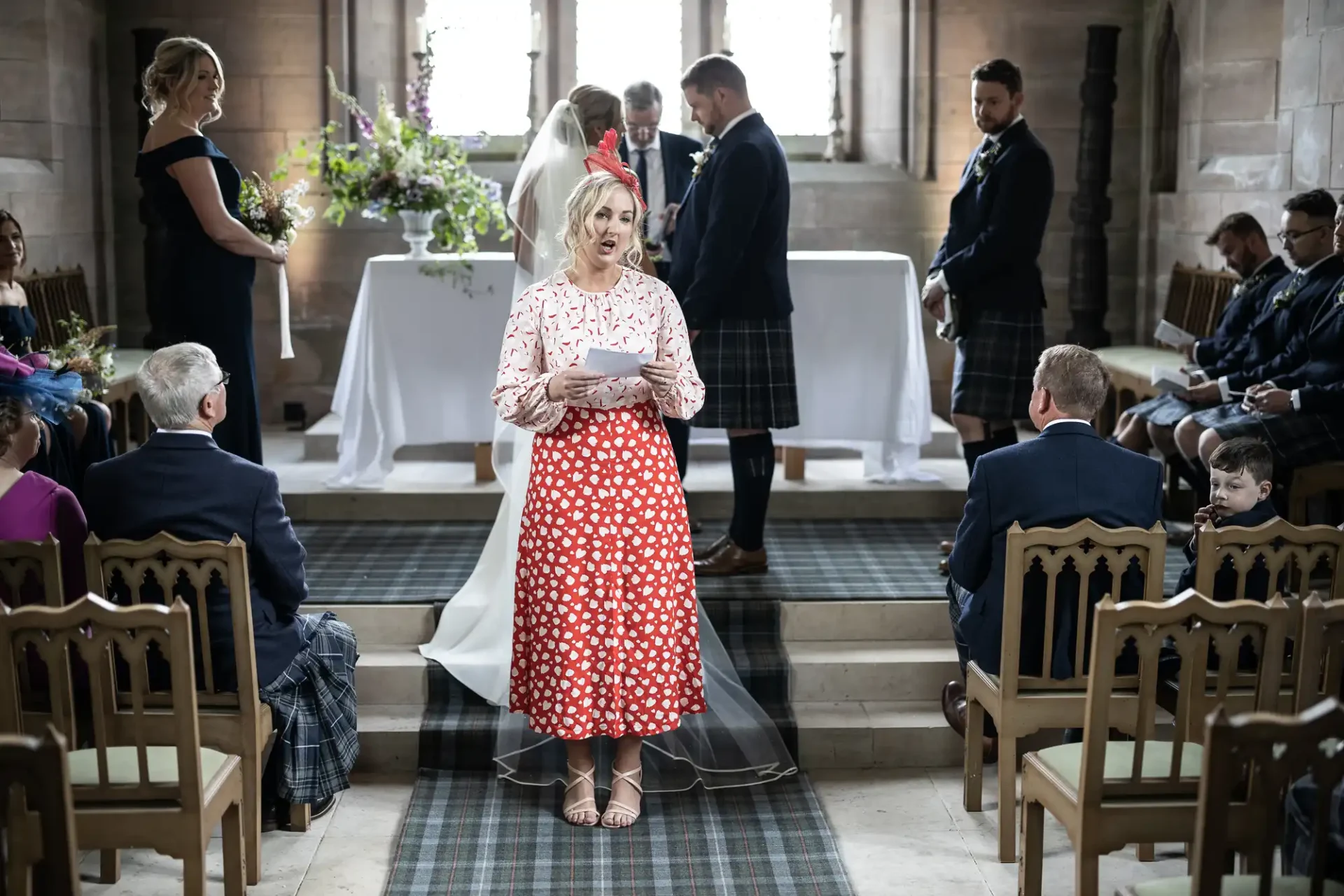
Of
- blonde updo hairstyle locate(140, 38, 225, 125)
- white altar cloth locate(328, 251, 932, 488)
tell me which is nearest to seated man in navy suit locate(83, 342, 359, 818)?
blonde updo hairstyle locate(140, 38, 225, 125)

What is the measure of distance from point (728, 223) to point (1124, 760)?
2.28 meters

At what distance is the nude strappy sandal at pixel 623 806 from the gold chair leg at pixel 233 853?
99 centimetres

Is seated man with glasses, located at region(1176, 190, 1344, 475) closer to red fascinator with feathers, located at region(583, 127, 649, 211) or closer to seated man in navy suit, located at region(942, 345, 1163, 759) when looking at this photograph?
seated man in navy suit, located at region(942, 345, 1163, 759)

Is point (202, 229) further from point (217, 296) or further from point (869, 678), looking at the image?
point (869, 678)

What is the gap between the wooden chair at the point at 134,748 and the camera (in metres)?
2.69

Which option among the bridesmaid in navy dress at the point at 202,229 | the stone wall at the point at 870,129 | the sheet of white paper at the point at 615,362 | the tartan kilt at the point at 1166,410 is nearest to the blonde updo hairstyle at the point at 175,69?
the bridesmaid in navy dress at the point at 202,229

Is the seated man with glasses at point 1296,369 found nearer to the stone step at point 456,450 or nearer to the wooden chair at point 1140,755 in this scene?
the stone step at point 456,450

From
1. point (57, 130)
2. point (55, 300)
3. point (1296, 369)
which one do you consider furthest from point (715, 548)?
point (57, 130)

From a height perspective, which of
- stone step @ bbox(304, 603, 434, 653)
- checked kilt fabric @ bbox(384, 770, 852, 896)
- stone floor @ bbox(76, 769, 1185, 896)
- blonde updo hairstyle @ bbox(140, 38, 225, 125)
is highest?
blonde updo hairstyle @ bbox(140, 38, 225, 125)

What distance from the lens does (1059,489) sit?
366cm

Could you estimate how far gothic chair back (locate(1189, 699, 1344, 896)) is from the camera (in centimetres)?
208

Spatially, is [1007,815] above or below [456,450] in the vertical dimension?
below

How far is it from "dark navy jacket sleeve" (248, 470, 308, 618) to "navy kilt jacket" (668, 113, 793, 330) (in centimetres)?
163

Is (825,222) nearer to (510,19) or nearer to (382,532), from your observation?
(510,19)
